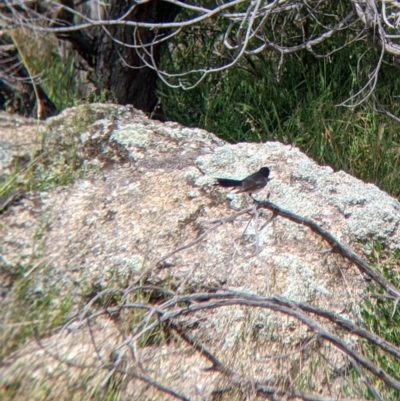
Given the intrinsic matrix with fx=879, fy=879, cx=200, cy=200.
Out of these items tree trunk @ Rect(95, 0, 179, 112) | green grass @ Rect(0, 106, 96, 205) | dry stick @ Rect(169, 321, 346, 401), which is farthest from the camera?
tree trunk @ Rect(95, 0, 179, 112)

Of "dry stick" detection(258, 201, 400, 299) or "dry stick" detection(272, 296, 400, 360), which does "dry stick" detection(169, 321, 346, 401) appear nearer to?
"dry stick" detection(272, 296, 400, 360)

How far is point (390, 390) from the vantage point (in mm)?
3145

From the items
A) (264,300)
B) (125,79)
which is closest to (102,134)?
(125,79)

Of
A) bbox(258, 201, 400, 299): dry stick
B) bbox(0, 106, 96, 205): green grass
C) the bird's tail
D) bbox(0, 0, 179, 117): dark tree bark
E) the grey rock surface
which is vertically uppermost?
bbox(258, 201, 400, 299): dry stick

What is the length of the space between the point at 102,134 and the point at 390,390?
1.69 meters

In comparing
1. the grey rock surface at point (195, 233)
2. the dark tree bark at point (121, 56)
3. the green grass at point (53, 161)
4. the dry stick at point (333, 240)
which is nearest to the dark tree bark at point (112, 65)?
the dark tree bark at point (121, 56)

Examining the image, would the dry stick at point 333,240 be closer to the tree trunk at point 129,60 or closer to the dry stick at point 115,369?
the dry stick at point 115,369

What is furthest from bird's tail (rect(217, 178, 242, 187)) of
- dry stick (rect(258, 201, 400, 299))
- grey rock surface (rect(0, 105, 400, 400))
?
dry stick (rect(258, 201, 400, 299))

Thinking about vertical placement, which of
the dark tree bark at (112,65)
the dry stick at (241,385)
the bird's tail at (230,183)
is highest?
the bird's tail at (230,183)

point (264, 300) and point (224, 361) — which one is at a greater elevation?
A: point (264, 300)

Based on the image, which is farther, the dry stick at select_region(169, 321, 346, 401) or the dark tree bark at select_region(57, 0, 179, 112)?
the dark tree bark at select_region(57, 0, 179, 112)

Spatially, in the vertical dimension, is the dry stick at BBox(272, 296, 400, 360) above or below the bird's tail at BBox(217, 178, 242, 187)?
above

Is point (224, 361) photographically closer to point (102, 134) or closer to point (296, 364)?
point (296, 364)

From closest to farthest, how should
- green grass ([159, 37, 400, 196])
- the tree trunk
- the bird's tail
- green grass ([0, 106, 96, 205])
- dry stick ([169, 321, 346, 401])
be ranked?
dry stick ([169, 321, 346, 401])
the bird's tail
green grass ([0, 106, 96, 205])
green grass ([159, 37, 400, 196])
the tree trunk
